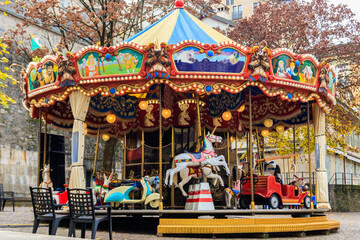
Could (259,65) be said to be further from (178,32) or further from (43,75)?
(43,75)

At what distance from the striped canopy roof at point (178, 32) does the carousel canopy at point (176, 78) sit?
32mm

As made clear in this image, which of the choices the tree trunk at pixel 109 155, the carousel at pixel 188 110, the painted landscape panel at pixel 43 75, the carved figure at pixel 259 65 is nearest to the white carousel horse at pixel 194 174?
the carousel at pixel 188 110

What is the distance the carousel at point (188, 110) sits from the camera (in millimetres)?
13039

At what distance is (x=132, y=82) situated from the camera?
13.5 meters

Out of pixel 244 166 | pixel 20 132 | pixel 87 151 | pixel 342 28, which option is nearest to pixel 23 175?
pixel 20 132

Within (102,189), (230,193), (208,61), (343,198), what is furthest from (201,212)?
(343,198)

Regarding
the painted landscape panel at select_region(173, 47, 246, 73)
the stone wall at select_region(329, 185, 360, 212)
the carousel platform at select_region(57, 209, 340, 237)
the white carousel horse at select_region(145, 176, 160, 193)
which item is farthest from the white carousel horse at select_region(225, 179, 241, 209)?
the stone wall at select_region(329, 185, 360, 212)

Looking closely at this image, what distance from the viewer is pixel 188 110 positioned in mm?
16547

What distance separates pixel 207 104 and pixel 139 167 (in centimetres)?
335

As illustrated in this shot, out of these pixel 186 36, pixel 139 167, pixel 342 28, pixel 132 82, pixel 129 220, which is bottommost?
pixel 129 220

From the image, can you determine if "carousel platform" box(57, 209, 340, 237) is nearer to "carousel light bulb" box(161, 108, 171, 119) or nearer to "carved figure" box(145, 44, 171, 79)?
"carved figure" box(145, 44, 171, 79)

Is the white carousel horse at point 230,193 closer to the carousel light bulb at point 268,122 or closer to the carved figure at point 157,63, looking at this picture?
the carousel light bulb at point 268,122

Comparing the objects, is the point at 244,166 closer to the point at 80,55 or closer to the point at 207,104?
the point at 207,104

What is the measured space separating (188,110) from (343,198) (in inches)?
719
